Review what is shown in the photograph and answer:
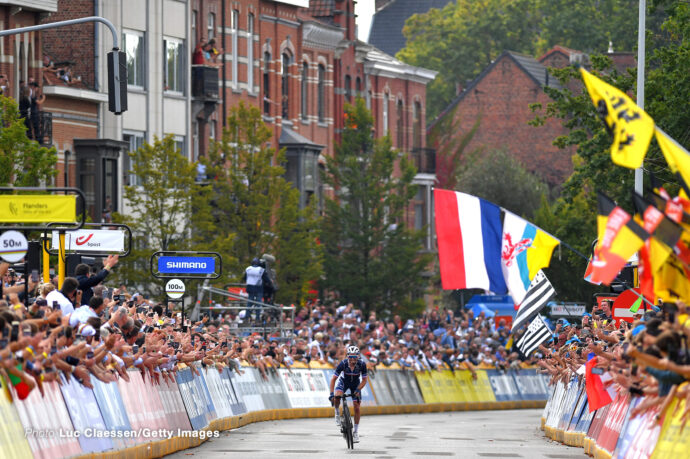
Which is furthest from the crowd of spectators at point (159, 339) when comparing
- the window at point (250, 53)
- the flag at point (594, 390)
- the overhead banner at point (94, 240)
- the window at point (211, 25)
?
the window at point (211, 25)

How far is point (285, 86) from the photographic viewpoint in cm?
6134

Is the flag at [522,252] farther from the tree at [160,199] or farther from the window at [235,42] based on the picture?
the window at [235,42]

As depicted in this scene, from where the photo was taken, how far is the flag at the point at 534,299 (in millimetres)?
28719

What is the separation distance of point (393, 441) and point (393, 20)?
88.3m

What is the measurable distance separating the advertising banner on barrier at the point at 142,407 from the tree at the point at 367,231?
3926 centimetres

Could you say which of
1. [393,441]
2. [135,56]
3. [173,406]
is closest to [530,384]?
[135,56]

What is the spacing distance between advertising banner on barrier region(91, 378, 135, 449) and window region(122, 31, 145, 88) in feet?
102

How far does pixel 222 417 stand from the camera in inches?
1109

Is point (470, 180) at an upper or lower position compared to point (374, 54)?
lower

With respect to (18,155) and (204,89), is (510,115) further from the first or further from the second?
(18,155)

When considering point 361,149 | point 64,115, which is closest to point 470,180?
point 361,149

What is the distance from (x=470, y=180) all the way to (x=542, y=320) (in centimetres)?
4411

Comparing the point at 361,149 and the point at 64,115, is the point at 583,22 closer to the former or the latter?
the point at 361,149

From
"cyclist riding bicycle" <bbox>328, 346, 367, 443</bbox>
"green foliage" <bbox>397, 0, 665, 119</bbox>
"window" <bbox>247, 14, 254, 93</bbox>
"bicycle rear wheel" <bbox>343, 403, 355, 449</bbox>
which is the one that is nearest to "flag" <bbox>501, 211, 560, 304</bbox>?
"cyclist riding bicycle" <bbox>328, 346, 367, 443</bbox>
